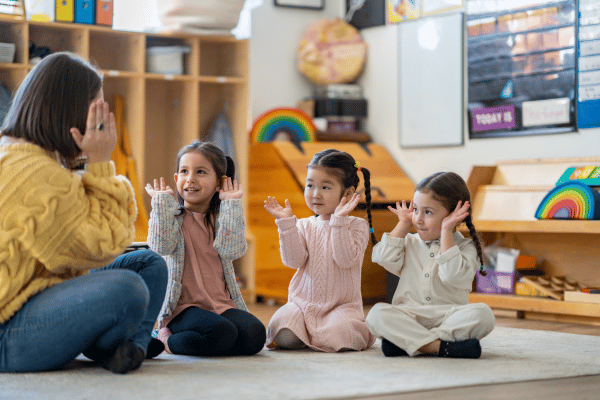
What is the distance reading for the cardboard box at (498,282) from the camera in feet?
10.6

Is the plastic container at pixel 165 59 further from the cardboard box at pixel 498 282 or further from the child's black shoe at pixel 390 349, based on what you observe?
the child's black shoe at pixel 390 349

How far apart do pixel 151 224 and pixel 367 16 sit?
2.58 meters

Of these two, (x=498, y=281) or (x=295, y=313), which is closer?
(x=295, y=313)

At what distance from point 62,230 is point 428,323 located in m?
1.00

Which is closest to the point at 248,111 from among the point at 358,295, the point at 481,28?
the point at 481,28

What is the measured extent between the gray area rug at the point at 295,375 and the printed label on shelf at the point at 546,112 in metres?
1.49

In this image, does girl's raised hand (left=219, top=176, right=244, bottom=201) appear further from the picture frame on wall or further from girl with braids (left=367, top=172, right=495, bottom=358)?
the picture frame on wall

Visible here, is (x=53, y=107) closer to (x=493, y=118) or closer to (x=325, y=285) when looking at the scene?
(x=325, y=285)

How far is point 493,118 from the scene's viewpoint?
3732 millimetres

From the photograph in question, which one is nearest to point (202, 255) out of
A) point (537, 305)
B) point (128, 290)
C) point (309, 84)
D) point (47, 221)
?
point (128, 290)

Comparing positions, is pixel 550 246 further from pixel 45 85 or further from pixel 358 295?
pixel 45 85

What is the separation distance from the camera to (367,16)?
171 inches

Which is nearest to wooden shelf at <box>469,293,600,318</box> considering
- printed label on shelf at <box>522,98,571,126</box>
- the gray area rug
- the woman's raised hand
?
the gray area rug

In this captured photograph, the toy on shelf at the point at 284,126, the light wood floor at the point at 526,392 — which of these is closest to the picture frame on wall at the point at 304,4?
the toy on shelf at the point at 284,126
